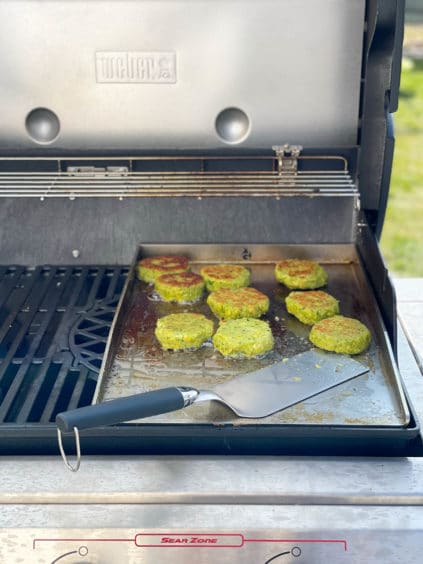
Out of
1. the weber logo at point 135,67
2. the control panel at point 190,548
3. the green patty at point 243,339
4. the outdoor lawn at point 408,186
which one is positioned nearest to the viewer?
the control panel at point 190,548

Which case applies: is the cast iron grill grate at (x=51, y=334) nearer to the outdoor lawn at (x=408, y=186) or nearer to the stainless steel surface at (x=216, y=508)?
the stainless steel surface at (x=216, y=508)

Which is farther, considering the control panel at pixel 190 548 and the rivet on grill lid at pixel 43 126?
the rivet on grill lid at pixel 43 126

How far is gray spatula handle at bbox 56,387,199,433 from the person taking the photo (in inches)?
50.8

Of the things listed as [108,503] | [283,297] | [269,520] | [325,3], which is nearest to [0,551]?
Result: [108,503]

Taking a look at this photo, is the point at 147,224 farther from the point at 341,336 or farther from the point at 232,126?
the point at 341,336

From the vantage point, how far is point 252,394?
1528 millimetres

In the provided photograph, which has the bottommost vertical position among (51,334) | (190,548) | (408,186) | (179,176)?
(408,186)

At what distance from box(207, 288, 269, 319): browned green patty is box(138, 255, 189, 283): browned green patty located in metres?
0.16

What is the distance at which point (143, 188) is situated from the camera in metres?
2.07

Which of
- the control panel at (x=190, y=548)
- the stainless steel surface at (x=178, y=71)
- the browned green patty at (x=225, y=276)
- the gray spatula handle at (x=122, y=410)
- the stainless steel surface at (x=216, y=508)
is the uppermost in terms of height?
the stainless steel surface at (x=178, y=71)

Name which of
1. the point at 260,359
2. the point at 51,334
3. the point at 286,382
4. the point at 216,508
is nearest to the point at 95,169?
the point at 51,334

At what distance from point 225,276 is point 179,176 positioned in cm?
30

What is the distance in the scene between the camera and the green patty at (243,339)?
5.68 feet

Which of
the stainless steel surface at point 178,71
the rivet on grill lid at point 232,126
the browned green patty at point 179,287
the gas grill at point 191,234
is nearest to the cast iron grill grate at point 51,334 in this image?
the gas grill at point 191,234
